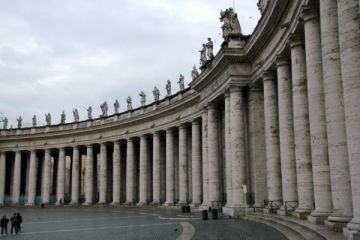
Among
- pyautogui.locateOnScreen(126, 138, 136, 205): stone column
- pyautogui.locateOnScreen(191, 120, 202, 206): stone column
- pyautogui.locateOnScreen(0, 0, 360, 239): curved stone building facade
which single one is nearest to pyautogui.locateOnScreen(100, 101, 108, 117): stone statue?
pyautogui.locateOnScreen(0, 0, 360, 239): curved stone building facade

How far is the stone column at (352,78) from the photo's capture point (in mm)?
19078

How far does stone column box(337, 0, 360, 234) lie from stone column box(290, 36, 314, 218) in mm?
10520

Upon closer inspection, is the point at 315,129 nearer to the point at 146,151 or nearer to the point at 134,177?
the point at 146,151

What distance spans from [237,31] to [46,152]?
62.5 m

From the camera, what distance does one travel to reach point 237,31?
150 feet

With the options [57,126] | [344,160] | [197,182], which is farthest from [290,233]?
[57,126]

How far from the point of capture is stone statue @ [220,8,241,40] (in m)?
45.9

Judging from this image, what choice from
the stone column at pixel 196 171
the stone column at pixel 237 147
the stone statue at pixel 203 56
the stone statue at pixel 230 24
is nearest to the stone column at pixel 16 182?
the stone column at pixel 196 171

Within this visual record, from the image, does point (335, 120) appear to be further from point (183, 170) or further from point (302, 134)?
point (183, 170)

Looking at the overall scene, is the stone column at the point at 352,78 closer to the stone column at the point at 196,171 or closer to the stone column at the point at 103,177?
the stone column at the point at 196,171

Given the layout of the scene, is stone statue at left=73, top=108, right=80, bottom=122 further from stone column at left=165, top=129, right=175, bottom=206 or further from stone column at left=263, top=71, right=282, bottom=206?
stone column at left=263, top=71, right=282, bottom=206

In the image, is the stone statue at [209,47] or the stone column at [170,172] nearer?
the stone statue at [209,47]

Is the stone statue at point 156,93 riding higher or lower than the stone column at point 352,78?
higher

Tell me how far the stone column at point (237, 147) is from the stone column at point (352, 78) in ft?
78.7
